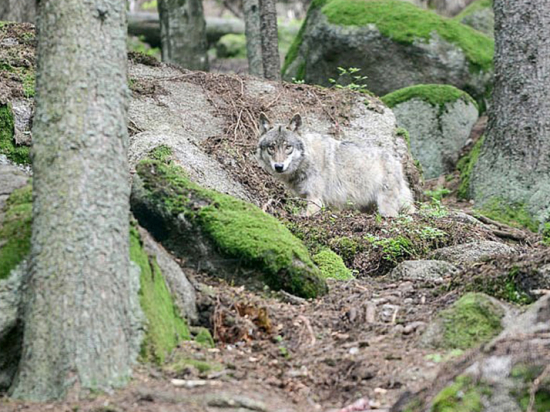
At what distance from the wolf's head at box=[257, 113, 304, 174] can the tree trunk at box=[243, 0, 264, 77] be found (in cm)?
391

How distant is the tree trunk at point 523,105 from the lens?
12.5 meters

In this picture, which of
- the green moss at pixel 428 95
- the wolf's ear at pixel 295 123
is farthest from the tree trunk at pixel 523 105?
the wolf's ear at pixel 295 123

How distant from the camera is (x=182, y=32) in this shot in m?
16.4

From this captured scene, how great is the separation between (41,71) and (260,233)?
2.46 m

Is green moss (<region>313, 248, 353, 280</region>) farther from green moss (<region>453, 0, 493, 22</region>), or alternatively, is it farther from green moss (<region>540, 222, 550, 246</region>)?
green moss (<region>453, 0, 493, 22</region>)

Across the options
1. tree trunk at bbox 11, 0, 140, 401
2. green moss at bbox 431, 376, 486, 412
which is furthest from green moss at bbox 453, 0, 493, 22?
green moss at bbox 431, 376, 486, 412

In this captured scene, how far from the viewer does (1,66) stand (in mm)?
10891

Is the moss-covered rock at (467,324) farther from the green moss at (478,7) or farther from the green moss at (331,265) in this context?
the green moss at (478,7)

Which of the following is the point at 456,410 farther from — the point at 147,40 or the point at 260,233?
the point at 147,40

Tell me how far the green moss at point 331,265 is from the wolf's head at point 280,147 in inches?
106

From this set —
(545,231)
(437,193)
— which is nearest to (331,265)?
(545,231)

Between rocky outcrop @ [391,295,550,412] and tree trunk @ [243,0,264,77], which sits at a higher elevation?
tree trunk @ [243,0,264,77]

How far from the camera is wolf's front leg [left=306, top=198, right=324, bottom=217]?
445 inches

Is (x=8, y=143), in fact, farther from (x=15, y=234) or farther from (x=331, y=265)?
(x=331, y=265)
